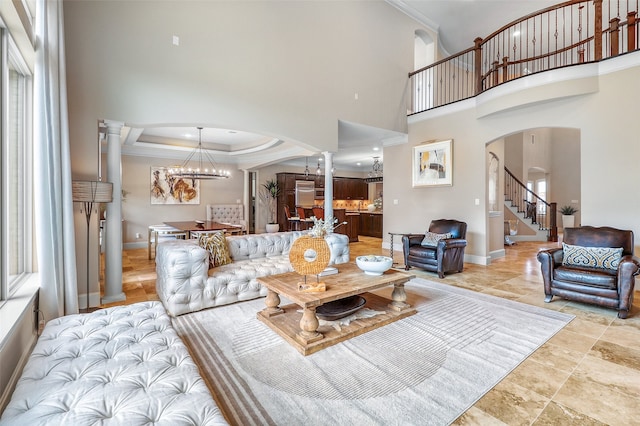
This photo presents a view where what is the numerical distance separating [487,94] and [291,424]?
592 cm

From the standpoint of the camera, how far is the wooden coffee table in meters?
2.47

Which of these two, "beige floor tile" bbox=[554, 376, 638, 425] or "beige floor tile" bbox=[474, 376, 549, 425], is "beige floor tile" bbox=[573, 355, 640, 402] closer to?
"beige floor tile" bbox=[554, 376, 638, 425]

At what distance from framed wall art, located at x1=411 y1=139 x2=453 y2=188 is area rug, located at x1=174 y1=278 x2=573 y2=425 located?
354cm

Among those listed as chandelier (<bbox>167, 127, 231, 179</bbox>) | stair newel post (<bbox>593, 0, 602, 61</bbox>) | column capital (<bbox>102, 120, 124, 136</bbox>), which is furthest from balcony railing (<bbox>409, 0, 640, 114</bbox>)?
column capital (<bbox>102, 120, 124, 136</bbox>)

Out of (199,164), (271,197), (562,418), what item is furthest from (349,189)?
(562,418)

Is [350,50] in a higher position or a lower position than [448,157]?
higher

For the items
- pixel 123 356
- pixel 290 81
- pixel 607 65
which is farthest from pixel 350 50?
pixel 123 356

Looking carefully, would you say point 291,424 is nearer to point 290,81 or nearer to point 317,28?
point 290,81

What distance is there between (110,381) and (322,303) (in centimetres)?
140

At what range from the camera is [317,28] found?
5586 millimetres

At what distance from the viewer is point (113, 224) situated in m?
3.80

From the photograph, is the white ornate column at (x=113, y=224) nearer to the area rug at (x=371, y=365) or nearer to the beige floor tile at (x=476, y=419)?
the area rug at (x=371, y=365)

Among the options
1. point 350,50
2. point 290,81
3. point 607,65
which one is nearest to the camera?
point 607,65

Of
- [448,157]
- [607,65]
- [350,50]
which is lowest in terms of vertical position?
[448,157]
